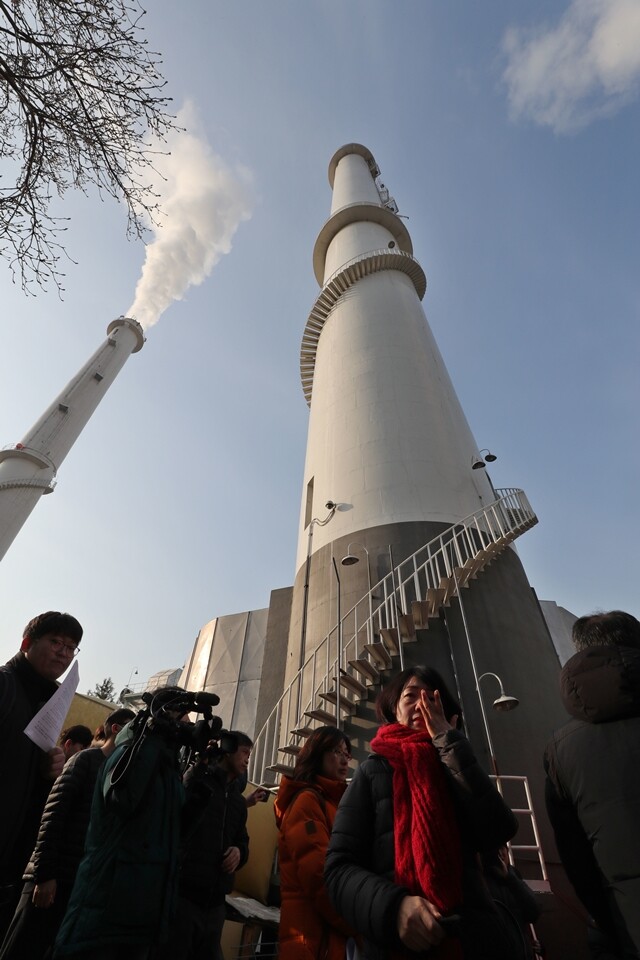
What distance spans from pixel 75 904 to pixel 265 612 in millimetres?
15299

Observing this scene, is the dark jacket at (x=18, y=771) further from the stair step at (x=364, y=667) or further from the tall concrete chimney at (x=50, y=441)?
the tall concrete chimney at (x=50, y=441)

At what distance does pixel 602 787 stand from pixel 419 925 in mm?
752

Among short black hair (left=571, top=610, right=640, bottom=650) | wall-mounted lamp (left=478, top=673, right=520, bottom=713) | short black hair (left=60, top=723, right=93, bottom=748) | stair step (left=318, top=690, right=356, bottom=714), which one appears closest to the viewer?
short black hair (left=571, top=610, right=640, bottom=650)

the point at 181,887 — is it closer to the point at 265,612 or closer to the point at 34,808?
the point at 34,808

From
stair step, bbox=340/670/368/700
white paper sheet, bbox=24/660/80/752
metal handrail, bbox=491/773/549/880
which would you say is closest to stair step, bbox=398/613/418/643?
stair step, bbox=340/670/368/700

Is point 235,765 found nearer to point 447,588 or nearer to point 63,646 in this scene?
point 63,646

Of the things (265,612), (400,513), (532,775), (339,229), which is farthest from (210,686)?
(339,229)

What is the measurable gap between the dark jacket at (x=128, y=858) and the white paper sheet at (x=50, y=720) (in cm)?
42

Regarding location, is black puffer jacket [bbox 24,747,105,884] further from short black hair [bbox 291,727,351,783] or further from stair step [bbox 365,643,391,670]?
stair step [bbox 365,643,391,670]

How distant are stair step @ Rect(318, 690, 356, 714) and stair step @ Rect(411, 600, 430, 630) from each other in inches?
62.0

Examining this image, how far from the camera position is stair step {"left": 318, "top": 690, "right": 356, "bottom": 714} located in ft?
25.3

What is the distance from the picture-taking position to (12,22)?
4129mm

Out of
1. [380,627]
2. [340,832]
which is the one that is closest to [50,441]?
[380,627]

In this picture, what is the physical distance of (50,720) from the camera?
2.66 metres
